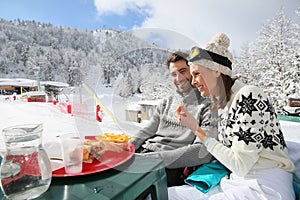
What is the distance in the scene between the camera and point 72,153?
19.5 inches

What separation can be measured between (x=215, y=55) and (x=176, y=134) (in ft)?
1.56

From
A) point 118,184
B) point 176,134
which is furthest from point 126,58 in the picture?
point 176,134

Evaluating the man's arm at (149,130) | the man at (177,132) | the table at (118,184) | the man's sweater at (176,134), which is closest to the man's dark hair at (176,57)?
the man at (177,132)

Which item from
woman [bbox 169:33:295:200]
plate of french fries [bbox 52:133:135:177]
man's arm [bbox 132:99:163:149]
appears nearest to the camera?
plate of french fries [bbox 52:133:135:177]

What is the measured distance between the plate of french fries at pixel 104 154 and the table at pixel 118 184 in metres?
0.02

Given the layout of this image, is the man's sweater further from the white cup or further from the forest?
the white cup

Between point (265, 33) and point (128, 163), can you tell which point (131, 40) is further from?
point (265, 33)

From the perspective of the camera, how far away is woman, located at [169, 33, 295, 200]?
61cm

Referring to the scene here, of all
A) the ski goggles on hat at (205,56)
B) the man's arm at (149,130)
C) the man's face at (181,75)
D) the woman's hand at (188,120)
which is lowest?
the man's arm at (149,130)

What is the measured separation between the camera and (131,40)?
0.63 meters

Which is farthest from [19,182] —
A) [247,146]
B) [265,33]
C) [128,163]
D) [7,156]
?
[265,33]

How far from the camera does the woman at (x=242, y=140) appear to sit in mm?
606

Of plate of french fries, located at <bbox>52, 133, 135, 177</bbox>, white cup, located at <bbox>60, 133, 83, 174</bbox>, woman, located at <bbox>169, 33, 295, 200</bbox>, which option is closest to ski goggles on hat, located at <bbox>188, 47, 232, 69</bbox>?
woman, located at <bbox>169, 33, 295, 200</bbox>

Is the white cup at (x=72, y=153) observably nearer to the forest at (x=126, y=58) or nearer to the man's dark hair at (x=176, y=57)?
the forest at (x=126, y=58)
